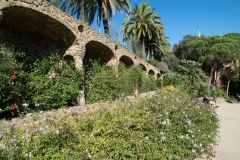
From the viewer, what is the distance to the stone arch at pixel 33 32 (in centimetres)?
476

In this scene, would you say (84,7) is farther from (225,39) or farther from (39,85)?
(225,39)

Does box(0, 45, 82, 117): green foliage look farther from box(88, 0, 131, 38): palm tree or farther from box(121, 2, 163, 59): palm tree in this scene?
box(121, 2, 163, 59): palm tree

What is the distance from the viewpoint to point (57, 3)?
40.0 ft

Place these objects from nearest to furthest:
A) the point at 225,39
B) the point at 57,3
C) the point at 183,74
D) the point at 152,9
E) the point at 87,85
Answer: the point at 87,85 → the point at 57,3 → the point at 183,74 → the point at 152,9 → the point at 225,39

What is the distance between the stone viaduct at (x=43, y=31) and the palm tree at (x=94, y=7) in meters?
5.52

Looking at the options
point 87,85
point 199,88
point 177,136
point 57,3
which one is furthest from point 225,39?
point 177,136

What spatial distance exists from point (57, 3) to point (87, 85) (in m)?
8.21

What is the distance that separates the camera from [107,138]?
2508mm

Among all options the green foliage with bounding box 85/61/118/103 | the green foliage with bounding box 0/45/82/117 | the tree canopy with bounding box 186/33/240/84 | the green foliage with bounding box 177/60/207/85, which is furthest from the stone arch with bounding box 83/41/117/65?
the tree canopy with bounding box 186/33/240/84

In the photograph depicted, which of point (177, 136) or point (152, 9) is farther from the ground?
point (152, 9)

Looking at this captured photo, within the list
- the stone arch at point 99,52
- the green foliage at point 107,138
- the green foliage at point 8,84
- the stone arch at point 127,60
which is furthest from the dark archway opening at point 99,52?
the green foliage at point 107,138

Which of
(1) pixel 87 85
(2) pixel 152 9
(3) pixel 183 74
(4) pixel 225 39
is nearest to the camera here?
(1) pixel 87 85

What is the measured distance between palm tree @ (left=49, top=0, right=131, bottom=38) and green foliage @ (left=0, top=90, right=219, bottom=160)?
10.4 meters

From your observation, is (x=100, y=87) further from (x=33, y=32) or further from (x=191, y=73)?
(x=191, y=73)
